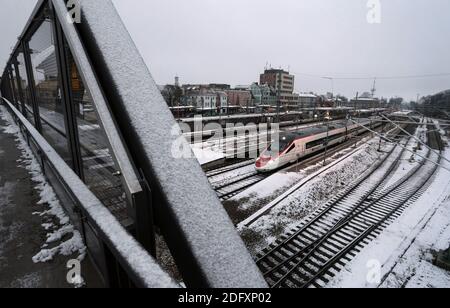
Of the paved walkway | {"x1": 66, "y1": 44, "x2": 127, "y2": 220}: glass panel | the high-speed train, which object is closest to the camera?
the paved walkway

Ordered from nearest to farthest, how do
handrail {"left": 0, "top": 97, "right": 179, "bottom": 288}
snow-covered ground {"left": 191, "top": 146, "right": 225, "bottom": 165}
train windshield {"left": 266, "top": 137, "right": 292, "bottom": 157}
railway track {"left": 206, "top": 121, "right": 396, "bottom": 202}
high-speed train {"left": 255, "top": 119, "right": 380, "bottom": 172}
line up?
handrail {"left": 0, "top": 97, "right": 179, "bottom": 288}, railway track {"left": 206, "top": 121, "right": 396, "bottom": 202}, high-speed train {"left": 255, "top": 119, "right": 380, "bottom": 172}, train windshield {"left": 266, "top": 137, "right": 292, "bottom": 157}, snow-covered ground {"left": 191, "top": 146, "right": 225, "bottom": 165}

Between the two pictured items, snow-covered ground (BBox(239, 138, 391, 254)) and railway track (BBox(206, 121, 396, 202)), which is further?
railway track (BBox(206, 121, 396, 202))

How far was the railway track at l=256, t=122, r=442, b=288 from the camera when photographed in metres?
7.45

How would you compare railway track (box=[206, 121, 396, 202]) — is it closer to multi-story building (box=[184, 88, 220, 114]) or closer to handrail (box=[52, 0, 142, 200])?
handrail (box=[52, 0, 142, 200])

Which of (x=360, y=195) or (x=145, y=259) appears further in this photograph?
(x=360, y=195)

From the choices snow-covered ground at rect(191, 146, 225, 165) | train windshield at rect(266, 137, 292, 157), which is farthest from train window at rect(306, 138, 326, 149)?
snow-covered ground at rect(191, 146, 225, 165)

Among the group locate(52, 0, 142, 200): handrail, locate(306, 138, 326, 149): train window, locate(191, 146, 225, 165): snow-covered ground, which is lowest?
locate(191, 146, 225, 165): snow-covered ground

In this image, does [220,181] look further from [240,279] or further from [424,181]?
[424,181]

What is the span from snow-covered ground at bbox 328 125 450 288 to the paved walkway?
7.48 m

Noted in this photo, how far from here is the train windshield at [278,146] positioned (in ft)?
53.4

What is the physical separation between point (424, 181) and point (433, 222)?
7207 mm

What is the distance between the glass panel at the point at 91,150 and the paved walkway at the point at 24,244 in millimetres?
521
